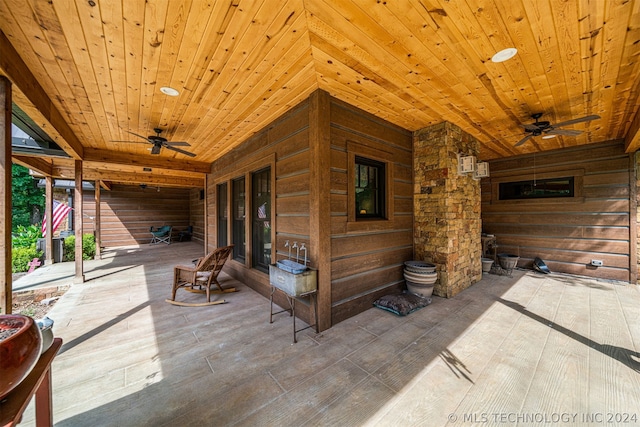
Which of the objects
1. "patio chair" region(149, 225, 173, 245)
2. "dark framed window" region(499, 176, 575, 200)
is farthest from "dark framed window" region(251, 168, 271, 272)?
"patio chair" region(149, 225, 173, 245)

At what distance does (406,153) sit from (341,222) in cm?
192

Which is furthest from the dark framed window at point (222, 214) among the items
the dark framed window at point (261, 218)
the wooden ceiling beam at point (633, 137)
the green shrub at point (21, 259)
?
the wooden ceiling beam at point (633, 137)

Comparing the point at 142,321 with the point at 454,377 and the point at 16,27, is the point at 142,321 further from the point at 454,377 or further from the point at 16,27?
the point at 454,377

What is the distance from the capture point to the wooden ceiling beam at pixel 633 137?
131 inches

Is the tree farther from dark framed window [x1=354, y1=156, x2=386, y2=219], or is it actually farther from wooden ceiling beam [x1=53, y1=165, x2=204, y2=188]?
dark framed window [x1=354, y1=156, x2=386, y2=219]

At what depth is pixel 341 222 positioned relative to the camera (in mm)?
2914

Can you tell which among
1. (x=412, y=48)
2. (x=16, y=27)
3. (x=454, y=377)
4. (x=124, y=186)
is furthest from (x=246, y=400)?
(x=124, y=186)

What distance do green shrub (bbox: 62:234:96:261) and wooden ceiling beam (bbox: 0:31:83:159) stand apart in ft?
14.6

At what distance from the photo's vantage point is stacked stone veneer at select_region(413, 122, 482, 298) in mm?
3650

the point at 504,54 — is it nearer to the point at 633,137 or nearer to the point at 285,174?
the point at 285,174

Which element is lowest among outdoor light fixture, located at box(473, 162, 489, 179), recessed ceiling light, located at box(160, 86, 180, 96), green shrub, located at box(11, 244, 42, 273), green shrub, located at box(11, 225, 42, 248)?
green shrub, located at box(11, 244, 42, 273)

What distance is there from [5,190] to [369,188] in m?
3.76

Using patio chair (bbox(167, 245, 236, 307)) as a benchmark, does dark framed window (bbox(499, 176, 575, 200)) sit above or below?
above

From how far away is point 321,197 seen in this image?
2656mm
